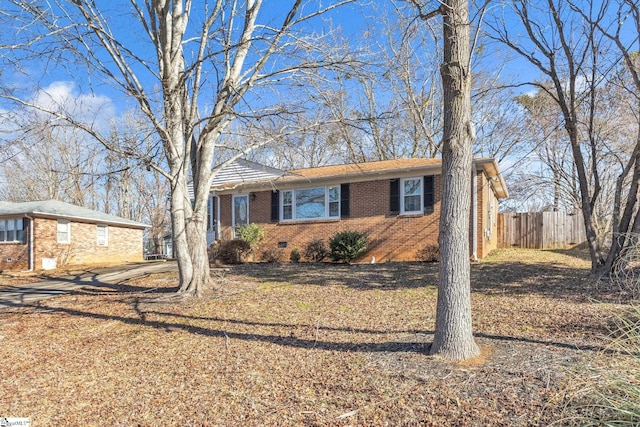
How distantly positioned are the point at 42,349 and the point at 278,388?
150 inches

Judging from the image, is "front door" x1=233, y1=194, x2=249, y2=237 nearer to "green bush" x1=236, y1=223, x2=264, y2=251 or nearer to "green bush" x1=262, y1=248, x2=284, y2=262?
"green bush" x1=236, y1=223, x2=264, y2=251

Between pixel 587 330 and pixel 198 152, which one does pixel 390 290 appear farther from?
pixel 198 152

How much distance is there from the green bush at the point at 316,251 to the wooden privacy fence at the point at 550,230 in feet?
32.2

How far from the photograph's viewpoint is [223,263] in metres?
14.7

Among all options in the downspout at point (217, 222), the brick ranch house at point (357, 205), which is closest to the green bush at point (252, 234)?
the brick ranch house at point (357, 205)

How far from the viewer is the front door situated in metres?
16.3

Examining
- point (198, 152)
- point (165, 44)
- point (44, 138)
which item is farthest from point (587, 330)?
point (44, 138)

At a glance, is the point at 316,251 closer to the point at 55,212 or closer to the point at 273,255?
the point at 273,255

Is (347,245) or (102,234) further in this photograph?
(102,234)

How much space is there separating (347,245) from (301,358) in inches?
345

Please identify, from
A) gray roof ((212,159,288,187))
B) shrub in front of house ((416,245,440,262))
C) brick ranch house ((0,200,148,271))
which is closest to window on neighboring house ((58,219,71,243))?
brick ranch house ((0,200,148,271))

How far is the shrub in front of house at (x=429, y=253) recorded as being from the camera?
12.4 metres

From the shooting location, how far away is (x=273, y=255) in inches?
600

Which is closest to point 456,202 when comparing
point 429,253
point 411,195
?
point 429,253
